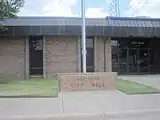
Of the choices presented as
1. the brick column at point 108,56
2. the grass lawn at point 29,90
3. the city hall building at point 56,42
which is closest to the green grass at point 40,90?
the grass lawn at point 29,90

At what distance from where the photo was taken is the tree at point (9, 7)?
2202cm

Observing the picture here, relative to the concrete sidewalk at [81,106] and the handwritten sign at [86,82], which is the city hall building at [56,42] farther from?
the concrete sidewalk at [81,106]

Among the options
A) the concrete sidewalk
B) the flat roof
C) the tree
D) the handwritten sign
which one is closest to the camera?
the concrete sidewalk

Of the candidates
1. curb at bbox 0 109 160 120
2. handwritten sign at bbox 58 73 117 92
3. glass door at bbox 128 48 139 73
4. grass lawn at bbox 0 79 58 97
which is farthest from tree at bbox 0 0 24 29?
glass door at bbox 128 48 139 73

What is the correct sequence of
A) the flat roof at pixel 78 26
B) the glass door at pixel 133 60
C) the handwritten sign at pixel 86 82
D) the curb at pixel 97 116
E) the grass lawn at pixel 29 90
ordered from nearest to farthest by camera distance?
1. the curb at pixel 97 116
2. the grass lawn at pixel 29 90
3. the handwritten sign at pixel 86 82
4. the flat roof at pixel 78 26
5. the glass door at pixel 133 60

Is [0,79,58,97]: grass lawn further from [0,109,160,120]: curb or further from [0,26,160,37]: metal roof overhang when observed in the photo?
[0,26,160,37]: metal roof overhang

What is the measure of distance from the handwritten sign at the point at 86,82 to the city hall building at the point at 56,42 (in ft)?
40.1

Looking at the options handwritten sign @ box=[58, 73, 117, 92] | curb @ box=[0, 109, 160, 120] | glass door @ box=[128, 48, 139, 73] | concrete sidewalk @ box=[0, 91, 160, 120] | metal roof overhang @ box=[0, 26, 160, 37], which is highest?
metal roof overhang @ box=[0, 26, 160, 37]

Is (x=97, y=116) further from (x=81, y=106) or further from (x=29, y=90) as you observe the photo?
(x=29, y=90)

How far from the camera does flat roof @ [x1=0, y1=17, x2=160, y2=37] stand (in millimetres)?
28734

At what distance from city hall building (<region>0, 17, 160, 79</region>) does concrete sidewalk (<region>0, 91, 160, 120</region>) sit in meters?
14.2

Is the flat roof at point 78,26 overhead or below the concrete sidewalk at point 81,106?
overhead

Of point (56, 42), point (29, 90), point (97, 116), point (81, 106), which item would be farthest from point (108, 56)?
point (97, 116)

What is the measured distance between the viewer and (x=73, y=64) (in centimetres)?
2988
